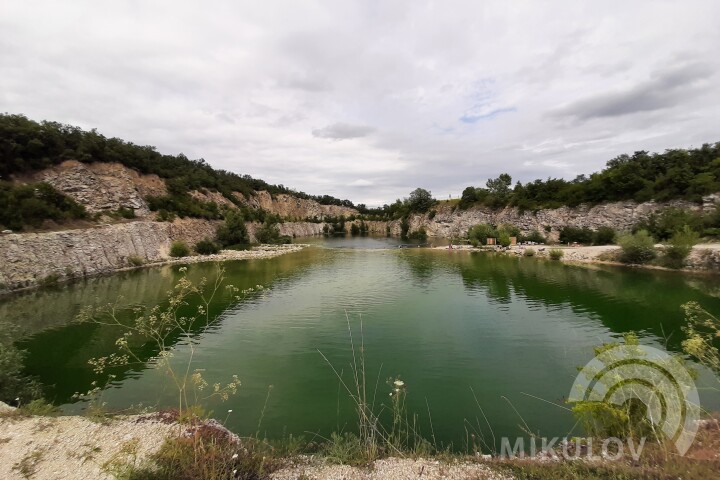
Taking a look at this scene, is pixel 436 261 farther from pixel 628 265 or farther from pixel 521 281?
pixel 628 265

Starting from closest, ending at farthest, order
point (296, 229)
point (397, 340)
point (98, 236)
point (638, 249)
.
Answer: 1. point (397, 340)
2. point (638, 249)
3. point (98, 236)
4. point (296, 229)

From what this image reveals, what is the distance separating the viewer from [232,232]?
5584 cm

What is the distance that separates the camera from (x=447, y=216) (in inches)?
3775


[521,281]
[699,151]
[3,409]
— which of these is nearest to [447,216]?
[699,151]

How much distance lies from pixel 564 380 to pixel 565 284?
18.8 metres

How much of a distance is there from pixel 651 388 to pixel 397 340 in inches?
384

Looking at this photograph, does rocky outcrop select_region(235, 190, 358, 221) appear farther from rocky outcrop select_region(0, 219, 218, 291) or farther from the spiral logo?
the spiral logo

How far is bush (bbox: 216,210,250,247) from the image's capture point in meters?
54.9

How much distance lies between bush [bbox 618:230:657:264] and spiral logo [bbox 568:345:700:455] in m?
34.4

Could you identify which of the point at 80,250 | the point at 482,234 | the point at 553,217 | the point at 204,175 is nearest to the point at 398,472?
the point at 80,250

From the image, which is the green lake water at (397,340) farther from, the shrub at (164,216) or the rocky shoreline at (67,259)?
the shrub at (164,216)

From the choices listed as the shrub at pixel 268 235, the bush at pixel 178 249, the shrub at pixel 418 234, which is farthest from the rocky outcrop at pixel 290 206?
the bush at pixel 178 249

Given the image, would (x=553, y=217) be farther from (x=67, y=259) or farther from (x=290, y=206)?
(x=290, y=206)

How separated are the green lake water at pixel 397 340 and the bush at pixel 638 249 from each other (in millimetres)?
5232
